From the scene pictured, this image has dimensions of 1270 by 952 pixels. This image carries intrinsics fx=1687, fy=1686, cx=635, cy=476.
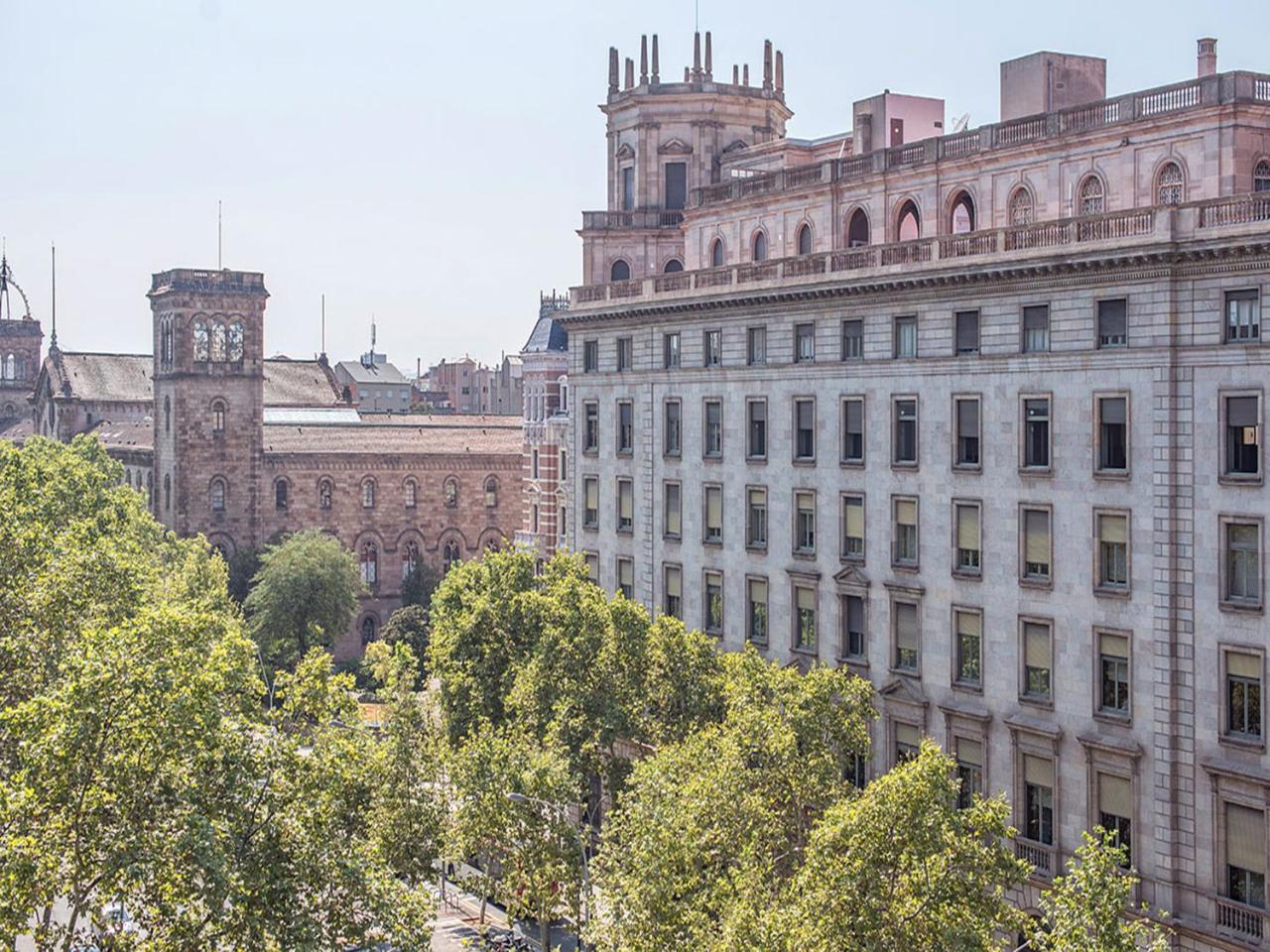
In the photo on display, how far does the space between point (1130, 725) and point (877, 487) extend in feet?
42.8

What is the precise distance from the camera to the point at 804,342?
62406 mm

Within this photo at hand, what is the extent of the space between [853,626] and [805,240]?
16.8 metres

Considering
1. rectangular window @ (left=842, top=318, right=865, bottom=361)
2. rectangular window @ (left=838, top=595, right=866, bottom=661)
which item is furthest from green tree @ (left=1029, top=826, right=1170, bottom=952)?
rectangular window @ (left=842, top=318, right=865, bottom=361)

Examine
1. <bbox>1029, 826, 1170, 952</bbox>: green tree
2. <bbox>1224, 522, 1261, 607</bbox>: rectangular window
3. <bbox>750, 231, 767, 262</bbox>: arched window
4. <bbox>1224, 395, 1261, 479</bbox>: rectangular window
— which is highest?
<bbox>750, 231, 767, 262</bbox>: arched window

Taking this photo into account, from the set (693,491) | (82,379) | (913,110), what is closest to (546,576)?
(693,491)

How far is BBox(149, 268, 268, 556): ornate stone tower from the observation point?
411ft

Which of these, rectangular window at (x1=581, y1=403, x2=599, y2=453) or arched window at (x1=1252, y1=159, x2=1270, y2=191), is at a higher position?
arched window at (x1=1252, y1=159, x2=1270, y2=191)

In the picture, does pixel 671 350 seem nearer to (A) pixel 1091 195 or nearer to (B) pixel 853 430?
(B) pixel 853 430

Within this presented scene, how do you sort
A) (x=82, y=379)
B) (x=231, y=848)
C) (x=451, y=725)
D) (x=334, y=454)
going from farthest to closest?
1. (x=82, y=379)
2. (x=334, y=454)
3. (x=451, y=725)
4. (x=231, y=848)

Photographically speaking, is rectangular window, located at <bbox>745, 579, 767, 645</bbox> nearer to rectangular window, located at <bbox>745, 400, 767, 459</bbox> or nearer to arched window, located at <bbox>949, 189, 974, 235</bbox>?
rectangular window, located at <bbox>745, 400, 767, 459</bbox>

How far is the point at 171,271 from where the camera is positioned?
12912 centimetres

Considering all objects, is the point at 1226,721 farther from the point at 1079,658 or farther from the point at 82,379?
the point at 82,379

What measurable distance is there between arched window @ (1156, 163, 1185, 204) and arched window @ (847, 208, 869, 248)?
556 inches

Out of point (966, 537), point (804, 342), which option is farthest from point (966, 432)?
point (804, 342)
